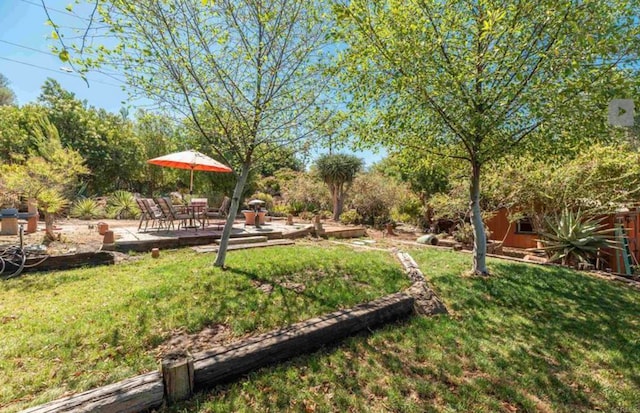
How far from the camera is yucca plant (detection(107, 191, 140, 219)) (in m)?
12.6

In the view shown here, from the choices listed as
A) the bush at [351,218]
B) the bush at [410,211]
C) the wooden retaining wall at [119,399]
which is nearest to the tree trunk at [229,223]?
the wooden retaining wall at [119,399]

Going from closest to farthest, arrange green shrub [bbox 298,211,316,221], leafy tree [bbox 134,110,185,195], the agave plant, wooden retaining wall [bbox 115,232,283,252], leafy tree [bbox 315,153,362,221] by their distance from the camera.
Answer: wooden retaining wall [bbox 115,232,283,252]
the agave plant
leafy tree [bbox 315,153,362,221]
green shrub [bbox 298,211,316,221]
leafy tree [bbox 134,110,185,195]

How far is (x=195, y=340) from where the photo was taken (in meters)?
3.14

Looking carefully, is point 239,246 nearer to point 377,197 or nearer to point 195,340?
point 195,340

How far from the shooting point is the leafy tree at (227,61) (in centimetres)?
437

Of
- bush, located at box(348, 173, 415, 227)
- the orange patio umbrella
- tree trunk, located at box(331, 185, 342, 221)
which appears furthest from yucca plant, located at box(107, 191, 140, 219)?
bush, located at box(348, 173, 415, 227)

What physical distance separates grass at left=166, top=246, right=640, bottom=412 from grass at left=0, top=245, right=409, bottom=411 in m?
0.80

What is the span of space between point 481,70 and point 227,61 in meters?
4.13

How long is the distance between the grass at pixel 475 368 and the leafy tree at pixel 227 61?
3.06 meters

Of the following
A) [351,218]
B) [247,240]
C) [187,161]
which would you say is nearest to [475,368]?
[247,240]

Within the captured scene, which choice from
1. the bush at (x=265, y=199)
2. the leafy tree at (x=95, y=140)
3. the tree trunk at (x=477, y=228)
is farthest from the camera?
the bush at (x=265, y=199)

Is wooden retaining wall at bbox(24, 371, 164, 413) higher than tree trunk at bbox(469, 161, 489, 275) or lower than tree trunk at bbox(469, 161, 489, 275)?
lower

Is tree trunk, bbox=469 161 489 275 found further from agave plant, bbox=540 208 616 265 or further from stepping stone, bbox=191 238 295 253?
stepping stone, bbox=191 238 295 253

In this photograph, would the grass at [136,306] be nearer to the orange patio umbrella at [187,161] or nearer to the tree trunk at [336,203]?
the orange patio umbrella at [187,161]
